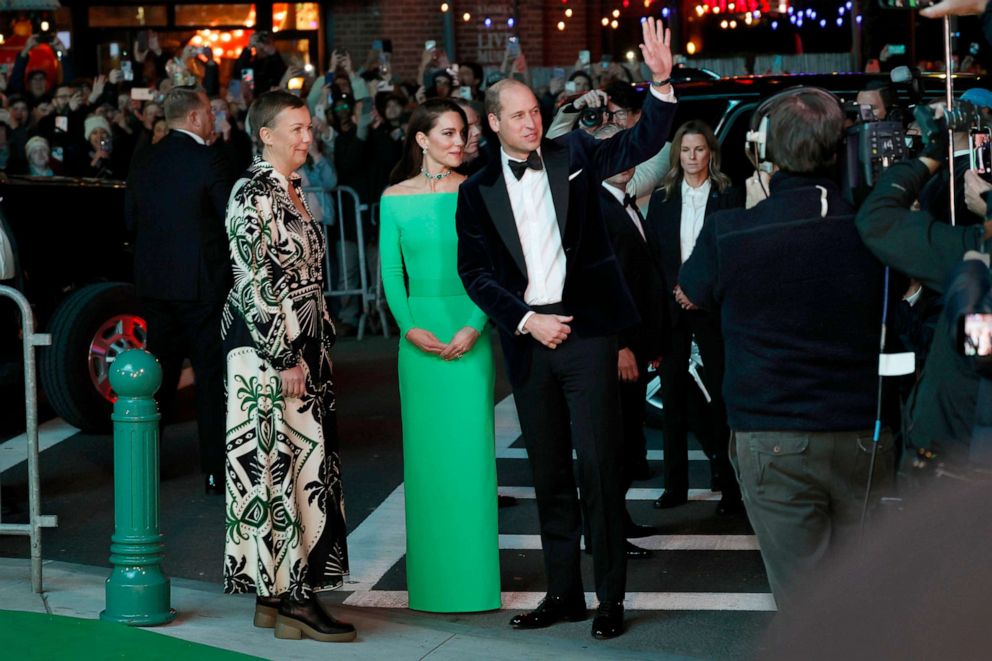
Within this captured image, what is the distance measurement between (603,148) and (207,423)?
3554 millimetres

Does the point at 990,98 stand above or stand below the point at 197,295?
above

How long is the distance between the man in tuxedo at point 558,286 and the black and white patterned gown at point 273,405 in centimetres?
68

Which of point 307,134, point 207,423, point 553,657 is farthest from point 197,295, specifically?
point 553,657

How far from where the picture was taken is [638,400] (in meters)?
8.08

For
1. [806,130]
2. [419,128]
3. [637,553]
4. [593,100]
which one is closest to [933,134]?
[806,130]

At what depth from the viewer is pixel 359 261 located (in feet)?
52.0

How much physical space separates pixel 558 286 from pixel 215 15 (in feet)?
64.0

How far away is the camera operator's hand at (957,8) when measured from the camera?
4.65 metres

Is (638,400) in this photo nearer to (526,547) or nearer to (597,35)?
(526,547)

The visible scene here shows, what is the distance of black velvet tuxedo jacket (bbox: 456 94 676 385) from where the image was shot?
246 inches

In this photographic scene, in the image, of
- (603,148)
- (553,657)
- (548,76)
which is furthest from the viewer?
(548,76)

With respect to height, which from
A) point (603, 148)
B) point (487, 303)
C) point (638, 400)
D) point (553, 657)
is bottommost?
point (553, 657)

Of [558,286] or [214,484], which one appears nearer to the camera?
[558,286]

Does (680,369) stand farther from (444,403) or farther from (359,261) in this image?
(359,261)
